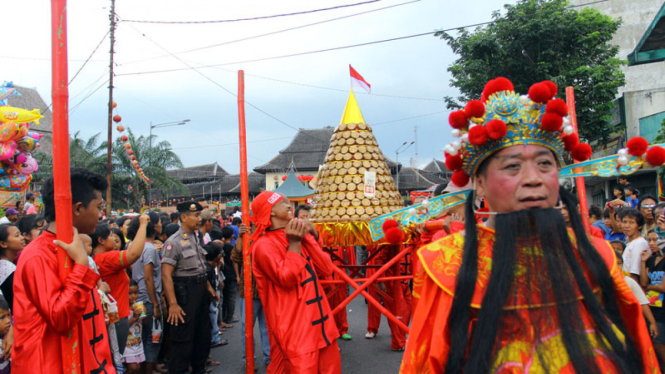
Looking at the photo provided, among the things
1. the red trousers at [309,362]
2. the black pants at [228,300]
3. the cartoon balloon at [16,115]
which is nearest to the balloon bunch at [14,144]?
the cartoon balloon at [16,115]

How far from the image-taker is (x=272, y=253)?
158 inches

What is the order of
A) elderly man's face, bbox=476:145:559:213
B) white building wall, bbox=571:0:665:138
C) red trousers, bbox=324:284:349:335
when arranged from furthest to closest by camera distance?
white building wall, bbox=571:0:665:138 < red trousers, bbox=324:284:349:335 < elderly man's face, bbox=476:145:559:213

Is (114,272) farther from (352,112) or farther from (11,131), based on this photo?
Result: (352,112)

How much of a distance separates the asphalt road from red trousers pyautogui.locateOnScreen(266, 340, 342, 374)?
1.56 m

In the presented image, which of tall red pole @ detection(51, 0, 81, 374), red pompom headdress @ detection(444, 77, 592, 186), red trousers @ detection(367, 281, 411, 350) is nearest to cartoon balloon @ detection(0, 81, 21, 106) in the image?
tall red pole @ detection(51, 0, 81, 374)

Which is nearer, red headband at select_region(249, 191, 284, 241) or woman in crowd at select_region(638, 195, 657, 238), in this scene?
red headband at select_region(249, 191, 284, 241)

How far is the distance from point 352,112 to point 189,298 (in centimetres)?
270

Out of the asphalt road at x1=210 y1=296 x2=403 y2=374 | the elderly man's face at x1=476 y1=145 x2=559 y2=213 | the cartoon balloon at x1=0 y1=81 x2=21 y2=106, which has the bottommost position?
the asphalt road at x1=210 y1=296 x2=403 y2=374

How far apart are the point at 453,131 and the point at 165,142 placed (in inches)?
1045

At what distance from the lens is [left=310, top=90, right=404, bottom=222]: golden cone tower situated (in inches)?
192

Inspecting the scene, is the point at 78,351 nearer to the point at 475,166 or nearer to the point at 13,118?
the point at 475,166

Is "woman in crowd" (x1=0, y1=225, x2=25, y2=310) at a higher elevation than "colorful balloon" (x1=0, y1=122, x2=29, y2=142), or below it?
below

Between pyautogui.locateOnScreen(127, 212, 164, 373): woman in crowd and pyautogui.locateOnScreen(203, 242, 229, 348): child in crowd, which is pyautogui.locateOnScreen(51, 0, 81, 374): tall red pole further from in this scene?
pyautogui.locateOnScreen(203, 242, 229, 348): child in crowd

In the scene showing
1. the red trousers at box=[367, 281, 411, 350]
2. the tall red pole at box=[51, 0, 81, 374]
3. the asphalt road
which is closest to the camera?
the tall red pole at box=[51, 0, 81, 374]
